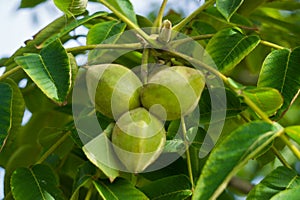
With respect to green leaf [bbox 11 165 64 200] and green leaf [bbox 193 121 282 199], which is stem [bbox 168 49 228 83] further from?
green leaf [bbox 11 165 64 200]

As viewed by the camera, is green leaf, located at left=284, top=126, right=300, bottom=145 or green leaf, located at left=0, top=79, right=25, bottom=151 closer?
green leaf, located at left=284, top=126, right=300, bottom=145

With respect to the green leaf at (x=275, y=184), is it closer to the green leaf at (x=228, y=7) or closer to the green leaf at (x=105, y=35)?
the green leaf at (x=228, y=7)

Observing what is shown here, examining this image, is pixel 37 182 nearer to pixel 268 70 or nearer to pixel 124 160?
pixel 124 160

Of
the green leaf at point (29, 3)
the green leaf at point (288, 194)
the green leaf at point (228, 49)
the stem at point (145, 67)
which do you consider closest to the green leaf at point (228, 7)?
the green leaf at point (228, 49)

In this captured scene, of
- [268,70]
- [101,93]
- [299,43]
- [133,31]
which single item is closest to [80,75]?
[133,31]

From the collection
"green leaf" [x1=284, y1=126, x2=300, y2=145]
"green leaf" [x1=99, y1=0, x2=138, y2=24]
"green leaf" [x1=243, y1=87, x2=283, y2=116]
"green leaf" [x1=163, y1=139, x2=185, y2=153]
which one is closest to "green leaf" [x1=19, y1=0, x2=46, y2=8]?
"green leaf" [x1=99, y1=0, x2=138, y2=24]

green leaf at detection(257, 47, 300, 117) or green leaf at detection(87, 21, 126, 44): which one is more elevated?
green leaf at detection(87, 21, 126, 44)
